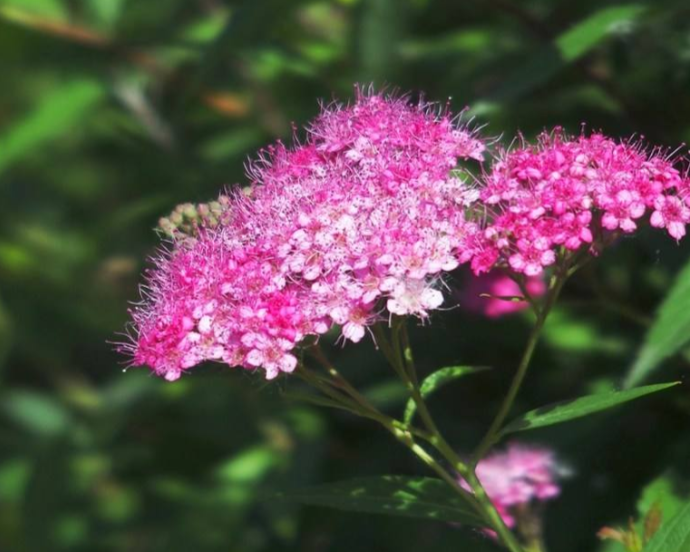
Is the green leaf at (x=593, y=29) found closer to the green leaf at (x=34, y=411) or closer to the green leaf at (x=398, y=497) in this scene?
the green leaf at (x=398, y=497)

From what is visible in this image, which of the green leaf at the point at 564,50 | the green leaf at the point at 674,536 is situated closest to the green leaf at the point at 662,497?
the green leaf at the point at 674,536

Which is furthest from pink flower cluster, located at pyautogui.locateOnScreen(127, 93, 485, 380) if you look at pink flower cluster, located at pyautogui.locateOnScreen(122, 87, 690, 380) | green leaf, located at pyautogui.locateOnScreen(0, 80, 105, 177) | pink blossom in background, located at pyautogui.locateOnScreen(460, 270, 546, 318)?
green leaf, located at pyautogui.locateOnScreen(0, 80, 105, 177)

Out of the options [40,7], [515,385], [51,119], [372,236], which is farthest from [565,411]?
[40,7]

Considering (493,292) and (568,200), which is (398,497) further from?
(493,292)

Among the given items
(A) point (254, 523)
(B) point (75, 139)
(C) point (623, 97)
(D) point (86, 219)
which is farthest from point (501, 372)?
(B) point (75, 139)

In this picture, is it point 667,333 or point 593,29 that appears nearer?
point 667,333
